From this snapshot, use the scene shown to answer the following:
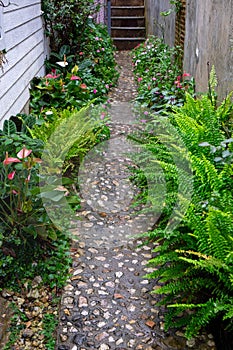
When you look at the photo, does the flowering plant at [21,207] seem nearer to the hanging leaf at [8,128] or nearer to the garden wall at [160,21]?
the hanging leaf at [8,128]

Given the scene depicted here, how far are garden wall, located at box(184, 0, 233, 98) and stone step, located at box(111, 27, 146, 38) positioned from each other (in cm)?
574

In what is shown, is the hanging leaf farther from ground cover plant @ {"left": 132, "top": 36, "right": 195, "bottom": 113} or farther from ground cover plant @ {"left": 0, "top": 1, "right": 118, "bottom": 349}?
ground cover plant @ {"left": 132, "top": 36, "right": 195, "bottom": 113}

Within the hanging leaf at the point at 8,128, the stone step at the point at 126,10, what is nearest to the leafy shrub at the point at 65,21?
the hanging leaf at the point at 8,128

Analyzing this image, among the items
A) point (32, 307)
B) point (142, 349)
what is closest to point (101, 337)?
point (142, 349)

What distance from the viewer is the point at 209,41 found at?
14.3 feet

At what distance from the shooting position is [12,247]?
103 inches

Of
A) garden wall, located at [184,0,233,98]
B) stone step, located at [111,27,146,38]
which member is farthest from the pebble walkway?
stone step, located at [111,27,146,38]

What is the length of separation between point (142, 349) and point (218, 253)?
63 cm

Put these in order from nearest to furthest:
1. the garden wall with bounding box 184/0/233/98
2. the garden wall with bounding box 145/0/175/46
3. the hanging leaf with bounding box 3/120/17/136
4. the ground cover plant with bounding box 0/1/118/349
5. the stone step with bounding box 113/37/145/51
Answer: the ground cover plant with bounding box 0/1/118/349 < the hanging leaf with bounding box 3/120/17/136 < the garden wall with bounding box 184/0/233/98 < the garden wall with bounding box 145/0/175/46 < the stone step with bounding box 113/37/145/51

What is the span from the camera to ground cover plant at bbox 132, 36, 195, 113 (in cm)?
505

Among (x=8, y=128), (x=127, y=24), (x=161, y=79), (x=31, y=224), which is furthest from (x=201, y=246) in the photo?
(x=127, y=24)

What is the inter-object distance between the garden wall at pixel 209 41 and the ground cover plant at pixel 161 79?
0.22 meters

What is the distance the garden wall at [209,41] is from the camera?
366cm

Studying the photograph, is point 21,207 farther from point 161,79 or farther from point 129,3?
point 129,3
